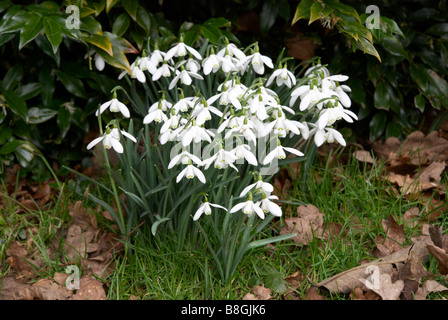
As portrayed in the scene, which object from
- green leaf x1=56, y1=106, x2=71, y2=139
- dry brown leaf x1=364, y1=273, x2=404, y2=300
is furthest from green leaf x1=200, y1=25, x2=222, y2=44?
dry brown leaf x1=364, y1=273, x2=404, y2=300

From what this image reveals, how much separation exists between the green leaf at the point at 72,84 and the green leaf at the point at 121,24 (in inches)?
14.0

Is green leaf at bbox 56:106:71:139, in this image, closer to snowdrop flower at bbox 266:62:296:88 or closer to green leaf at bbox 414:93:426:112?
snowdrop flower at bbox 266:62:296:88

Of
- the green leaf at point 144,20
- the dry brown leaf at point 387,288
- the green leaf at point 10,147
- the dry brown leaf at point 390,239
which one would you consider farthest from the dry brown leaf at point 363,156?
the green leaf at point 10,147

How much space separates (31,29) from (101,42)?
0.89 feet

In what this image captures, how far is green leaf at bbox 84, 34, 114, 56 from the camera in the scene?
2.10 meters

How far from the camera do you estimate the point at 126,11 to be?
2408 mm

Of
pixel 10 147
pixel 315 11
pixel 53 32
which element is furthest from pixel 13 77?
pixel 315 11

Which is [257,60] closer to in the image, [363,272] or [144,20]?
[144,20]

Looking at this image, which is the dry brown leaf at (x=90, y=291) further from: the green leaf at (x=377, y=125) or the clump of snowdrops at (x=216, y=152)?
the green leaf at (x=377, y=125)

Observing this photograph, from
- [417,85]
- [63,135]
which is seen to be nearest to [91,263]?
[63,135]

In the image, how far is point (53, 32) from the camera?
1.99 metres

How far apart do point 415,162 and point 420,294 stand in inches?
38.9

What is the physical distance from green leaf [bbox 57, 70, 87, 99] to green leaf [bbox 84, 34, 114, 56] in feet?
1.54
